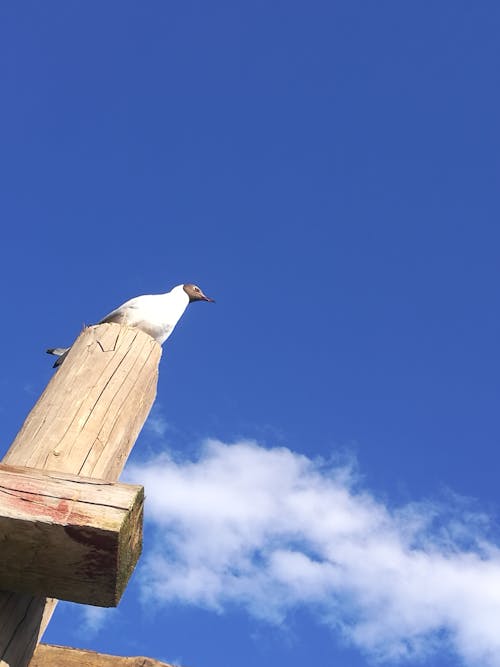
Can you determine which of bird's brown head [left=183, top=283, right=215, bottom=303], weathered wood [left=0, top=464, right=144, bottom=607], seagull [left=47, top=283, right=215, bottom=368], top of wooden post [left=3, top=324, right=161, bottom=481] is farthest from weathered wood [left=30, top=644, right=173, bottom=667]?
bird's brown head [left=183, top=283, right=215, bottom=303]

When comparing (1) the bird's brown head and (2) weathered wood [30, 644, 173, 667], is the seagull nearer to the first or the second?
(2) weathered wood [30, 644, 173, 667]

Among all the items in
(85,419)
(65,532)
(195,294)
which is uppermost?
(195,294)

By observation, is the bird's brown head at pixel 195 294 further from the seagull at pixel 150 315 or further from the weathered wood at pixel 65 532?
the weathered wood at pixel 65 532

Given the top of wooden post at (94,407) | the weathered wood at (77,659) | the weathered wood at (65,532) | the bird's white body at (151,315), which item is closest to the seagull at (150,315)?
the bird's white body at (151,315)

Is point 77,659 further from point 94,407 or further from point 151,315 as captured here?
point 151,315

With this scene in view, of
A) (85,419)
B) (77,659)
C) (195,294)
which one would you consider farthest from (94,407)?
(195,294)

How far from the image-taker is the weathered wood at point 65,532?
1.60 metres

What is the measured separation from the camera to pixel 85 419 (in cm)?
227

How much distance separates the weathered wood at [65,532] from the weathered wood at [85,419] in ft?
0.63

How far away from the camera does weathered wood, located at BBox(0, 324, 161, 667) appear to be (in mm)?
1847

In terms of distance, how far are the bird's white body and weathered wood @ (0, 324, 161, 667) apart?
0.68 metres

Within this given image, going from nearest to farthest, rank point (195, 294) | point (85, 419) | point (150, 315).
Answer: point (85, 419)
point (150, 315)
point (195, 294)

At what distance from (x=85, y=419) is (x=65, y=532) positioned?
711mm

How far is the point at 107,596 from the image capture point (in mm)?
1741
